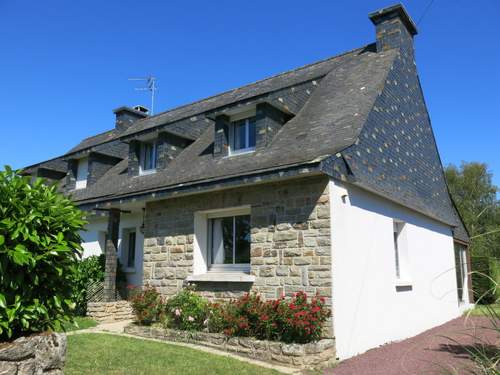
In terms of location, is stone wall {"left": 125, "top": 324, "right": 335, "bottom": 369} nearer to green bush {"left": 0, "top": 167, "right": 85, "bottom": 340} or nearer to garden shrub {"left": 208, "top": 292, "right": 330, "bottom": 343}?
garden shrub {"left": 208, "top": 292, "right": 330, "bottom": 343}

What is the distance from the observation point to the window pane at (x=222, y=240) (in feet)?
32.3

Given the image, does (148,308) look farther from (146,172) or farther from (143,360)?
(146,172)

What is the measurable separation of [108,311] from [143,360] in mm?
5193

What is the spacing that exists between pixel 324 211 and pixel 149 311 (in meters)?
4.63

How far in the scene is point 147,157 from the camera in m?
13.3

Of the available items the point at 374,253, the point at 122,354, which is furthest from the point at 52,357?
the point at 374,253

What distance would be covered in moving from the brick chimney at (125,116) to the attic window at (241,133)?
372 inches

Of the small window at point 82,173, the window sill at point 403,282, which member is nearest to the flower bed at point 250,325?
the window sill at point 403,282

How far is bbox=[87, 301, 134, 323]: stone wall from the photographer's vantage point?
11.4m

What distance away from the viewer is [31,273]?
14.0ft

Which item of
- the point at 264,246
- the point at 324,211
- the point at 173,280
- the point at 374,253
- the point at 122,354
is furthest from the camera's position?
the point at 173,280

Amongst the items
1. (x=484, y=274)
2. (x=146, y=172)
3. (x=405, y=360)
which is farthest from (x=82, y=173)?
(x=484, y=274)

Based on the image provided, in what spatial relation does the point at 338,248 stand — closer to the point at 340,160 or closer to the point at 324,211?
the point at 324,211

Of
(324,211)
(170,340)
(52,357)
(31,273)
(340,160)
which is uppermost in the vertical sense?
(340,160)
